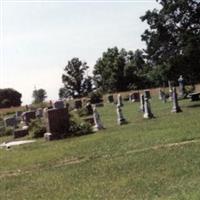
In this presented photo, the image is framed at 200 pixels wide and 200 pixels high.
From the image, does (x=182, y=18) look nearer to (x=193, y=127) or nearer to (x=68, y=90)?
(x=193, y=127)

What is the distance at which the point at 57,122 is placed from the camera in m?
26.0

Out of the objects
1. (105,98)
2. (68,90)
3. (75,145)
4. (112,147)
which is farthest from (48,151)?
(68,90)

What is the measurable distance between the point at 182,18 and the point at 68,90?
70.8 metres

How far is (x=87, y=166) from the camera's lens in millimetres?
16078

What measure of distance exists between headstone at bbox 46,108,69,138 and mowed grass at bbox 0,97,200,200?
2.62 meters

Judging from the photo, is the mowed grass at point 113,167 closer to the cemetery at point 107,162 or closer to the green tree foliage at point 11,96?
the cemetery at point 107,162

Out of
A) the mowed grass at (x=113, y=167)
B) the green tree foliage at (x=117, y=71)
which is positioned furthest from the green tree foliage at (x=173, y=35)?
the green tree foliage at (x=117, y=71)

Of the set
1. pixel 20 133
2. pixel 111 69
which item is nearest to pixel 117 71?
pixel 111 69

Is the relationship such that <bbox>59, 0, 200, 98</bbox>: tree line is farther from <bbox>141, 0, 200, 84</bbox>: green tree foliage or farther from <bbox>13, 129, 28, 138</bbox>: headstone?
<bbox>13, 129, 28, 138</bbox>: headstone

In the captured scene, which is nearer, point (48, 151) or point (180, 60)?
point (48, 151)

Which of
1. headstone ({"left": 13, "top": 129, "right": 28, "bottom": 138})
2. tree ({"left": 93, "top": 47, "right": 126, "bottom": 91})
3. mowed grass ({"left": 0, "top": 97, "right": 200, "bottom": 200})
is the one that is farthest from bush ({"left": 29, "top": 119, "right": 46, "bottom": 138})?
tree ({"left": 93, "top": 47, "right": 126, "bottom": 91})

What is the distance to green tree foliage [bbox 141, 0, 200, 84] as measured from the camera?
1433 inches

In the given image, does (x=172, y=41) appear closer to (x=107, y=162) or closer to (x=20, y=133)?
(x=20, y=133)

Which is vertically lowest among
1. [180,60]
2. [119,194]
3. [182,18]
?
[119,194]
